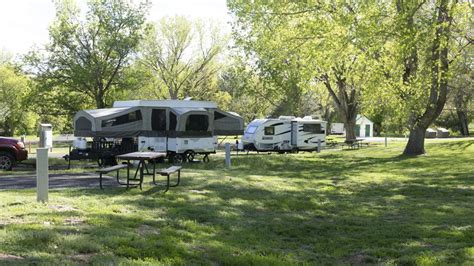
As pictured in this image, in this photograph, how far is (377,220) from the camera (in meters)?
9.37

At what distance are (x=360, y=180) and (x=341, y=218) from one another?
713 centimetres

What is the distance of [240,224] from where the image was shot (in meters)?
8.30

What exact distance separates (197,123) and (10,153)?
7.54 m

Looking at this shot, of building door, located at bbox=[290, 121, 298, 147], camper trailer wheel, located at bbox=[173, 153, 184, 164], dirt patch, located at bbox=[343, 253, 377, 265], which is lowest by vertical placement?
dirt patch, located at bbox=[343, 253, 377, 265]

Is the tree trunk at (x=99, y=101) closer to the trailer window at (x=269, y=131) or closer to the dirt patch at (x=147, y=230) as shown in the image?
the trailer window at (x=269, y=131)

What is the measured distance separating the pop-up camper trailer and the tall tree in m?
8.16

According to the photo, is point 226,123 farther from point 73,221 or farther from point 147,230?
point 73,221

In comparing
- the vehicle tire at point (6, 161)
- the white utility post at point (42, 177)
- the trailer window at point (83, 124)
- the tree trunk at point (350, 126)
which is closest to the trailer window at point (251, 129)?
the tree trunk at point (350, 126)

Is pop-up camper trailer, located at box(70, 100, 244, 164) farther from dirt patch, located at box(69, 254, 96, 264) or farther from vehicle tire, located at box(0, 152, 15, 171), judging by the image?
dirt patch, located at box(69, 254, 96, 264)

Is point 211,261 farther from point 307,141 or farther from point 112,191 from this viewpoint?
point 307,141

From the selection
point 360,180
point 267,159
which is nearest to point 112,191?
point 360,180

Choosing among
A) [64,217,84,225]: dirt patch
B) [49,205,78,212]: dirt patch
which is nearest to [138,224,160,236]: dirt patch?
[64,217,84,225]: dirt patch

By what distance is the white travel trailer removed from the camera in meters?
31.8

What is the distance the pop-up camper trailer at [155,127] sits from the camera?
20.5 meters
